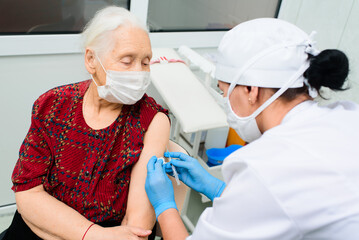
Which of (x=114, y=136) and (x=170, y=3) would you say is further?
(x=170, y=3)

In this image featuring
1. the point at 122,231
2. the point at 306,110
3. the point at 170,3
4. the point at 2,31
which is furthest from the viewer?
the point at 170,3

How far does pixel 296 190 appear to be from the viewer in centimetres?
84

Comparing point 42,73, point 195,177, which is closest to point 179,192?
point 195,177

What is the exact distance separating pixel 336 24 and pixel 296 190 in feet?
6.69

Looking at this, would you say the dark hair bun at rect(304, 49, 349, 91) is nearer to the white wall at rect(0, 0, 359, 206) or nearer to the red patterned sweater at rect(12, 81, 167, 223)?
the red patterned sweater at rect(12, 81, 167, 223)

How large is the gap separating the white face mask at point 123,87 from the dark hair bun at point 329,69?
688 mm

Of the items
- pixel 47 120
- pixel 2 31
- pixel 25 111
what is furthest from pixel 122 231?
pixel 2 31

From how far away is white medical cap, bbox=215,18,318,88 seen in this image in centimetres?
105

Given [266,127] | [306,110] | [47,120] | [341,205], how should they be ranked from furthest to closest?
[47,120] → [266,127] → [306,110] → [341,205]

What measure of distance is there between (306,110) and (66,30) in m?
1.60

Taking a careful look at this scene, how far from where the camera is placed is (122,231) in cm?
126

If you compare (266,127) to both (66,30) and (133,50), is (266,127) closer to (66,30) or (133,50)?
(133,50)

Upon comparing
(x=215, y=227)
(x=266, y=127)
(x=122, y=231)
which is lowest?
(x=122, y=231)

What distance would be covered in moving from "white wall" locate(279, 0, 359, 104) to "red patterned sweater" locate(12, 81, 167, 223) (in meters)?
1.63
